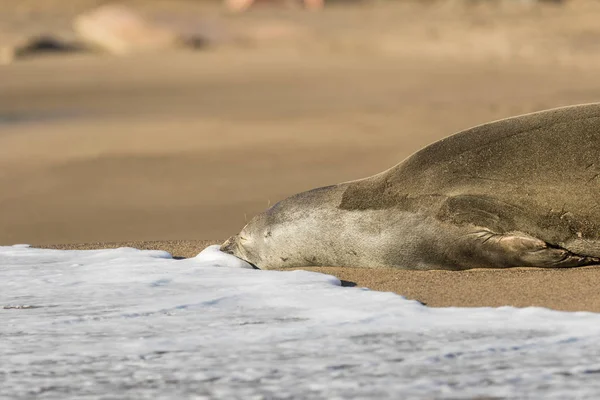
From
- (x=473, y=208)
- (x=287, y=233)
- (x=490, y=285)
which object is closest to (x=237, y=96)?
(x=287, y=233)

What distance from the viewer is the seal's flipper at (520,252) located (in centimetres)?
615

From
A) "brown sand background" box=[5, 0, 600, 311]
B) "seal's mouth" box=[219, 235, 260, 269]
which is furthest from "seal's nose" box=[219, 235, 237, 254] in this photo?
"brown sand background" box=[5, 0, 600, 311]

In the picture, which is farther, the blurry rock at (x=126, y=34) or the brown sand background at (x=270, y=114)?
the blurry rock at (x=126, y=34)

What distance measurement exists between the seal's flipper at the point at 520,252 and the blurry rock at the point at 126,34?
16946 millimetres

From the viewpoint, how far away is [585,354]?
4.61m

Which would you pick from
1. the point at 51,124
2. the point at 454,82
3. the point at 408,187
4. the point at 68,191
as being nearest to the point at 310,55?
the point at 454,82

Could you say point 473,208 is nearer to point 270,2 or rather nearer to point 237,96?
point 237,96

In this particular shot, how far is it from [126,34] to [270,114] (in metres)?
9.07

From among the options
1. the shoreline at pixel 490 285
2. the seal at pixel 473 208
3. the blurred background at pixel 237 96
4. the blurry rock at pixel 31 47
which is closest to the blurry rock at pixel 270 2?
the blurred background at pixel 237 96

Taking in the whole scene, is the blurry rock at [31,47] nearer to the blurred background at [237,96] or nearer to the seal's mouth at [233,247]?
the blurred background at [237,96]

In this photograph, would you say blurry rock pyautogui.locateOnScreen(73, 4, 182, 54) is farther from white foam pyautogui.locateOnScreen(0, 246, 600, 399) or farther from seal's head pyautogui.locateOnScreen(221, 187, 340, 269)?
white foam pyautogui.locateOnScreen(0, 246, 600, 399)

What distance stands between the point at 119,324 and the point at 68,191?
5.55 metres

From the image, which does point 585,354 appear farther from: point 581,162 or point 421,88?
point 421,88

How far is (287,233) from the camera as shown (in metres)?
7.02
